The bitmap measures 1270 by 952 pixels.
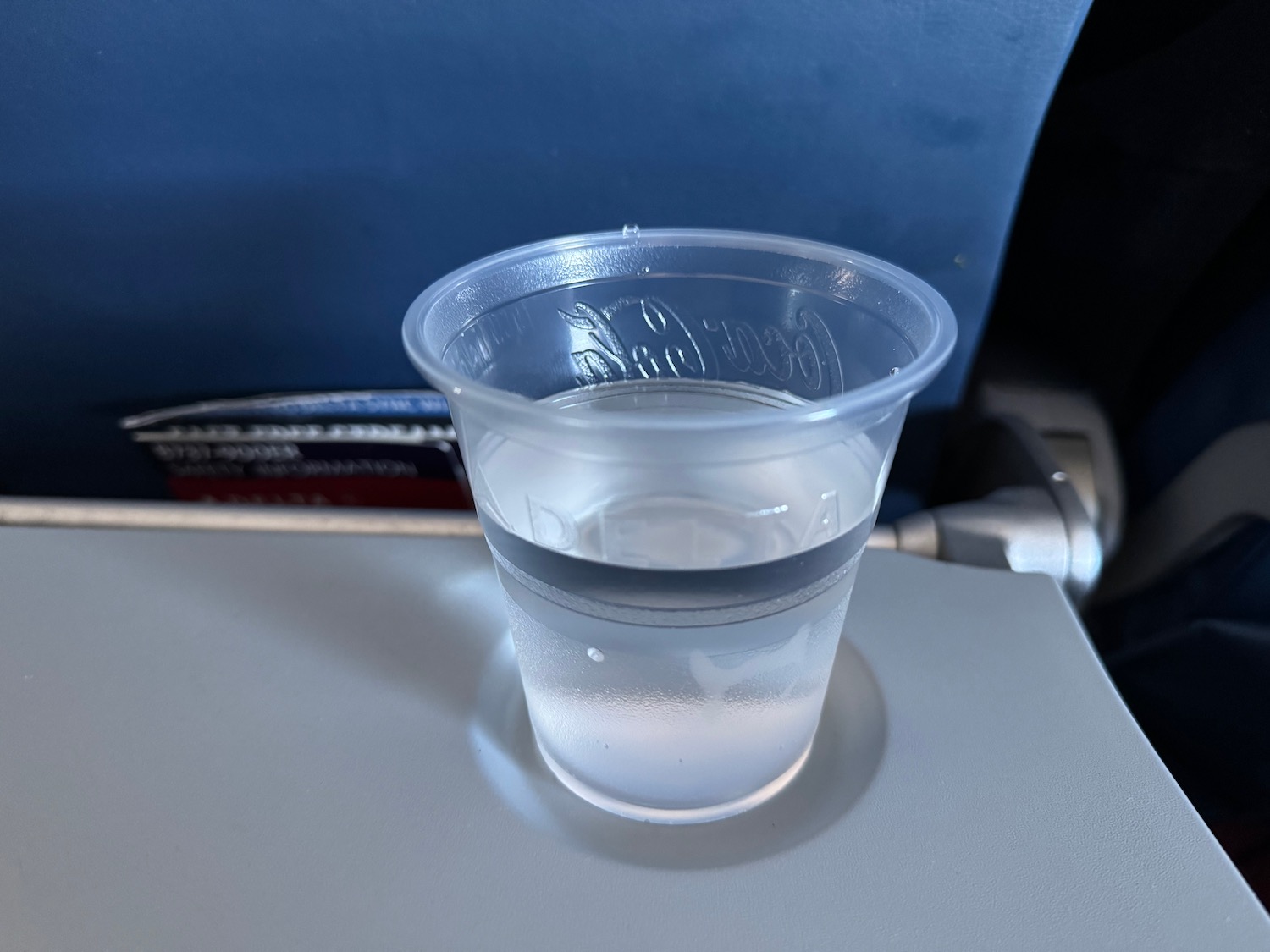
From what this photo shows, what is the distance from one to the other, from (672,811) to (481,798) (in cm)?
8

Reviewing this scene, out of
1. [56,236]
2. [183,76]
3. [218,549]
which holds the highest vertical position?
[183,76]

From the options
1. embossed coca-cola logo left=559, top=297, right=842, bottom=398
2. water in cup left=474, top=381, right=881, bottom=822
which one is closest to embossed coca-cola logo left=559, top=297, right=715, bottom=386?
embossed coca-cola logo left=559, top=297, right=842, bottom=398

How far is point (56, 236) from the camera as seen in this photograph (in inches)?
21.4

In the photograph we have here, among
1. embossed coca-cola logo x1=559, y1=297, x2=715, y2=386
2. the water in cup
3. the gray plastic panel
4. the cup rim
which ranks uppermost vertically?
the cup rim

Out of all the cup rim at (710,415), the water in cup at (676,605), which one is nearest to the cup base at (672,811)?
the water in cup at (676,605)

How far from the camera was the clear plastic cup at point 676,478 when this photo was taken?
0.30m

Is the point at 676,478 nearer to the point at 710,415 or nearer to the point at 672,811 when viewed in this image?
the point at 710,415

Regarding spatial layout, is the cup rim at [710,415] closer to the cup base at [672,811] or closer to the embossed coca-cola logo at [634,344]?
the embossed coca-cola logo at [634,344]

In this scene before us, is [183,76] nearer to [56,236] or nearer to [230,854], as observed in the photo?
[56,236]

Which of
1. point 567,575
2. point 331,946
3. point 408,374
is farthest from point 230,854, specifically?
point 408,374

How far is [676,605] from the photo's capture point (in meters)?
0.33

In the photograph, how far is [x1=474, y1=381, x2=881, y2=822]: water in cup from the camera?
1.08ft

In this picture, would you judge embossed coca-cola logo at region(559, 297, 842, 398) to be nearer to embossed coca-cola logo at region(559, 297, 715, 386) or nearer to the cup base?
embossed coca-cola logo at region(559, 297, 715, 386)

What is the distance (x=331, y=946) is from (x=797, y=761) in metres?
0.21
